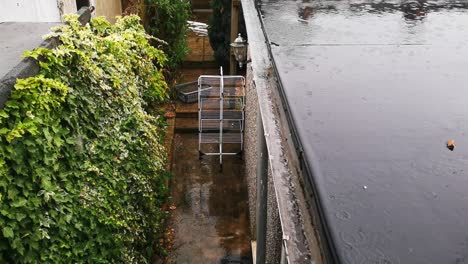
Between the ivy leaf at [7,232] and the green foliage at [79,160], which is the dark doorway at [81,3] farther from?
the ivy leaf at [7,232]

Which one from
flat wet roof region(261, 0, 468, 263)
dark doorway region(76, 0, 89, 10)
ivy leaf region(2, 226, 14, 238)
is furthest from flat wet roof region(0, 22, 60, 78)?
dark doorway region(76, 0, 89, 10)

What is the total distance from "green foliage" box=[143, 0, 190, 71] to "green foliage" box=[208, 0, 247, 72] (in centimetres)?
115

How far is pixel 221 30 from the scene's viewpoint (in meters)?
12.5

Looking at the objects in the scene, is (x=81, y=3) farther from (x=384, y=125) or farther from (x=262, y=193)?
(x=384, y=125)

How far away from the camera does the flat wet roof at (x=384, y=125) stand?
1757mm

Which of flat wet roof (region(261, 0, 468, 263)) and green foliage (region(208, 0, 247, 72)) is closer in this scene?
flat wet roof (region(261, 0, 468, 263))

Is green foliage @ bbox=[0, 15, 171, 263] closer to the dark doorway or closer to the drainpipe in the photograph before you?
the drainpipe

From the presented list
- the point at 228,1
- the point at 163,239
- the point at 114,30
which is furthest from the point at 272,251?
the point at 228,1

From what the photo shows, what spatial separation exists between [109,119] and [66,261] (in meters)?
1.69

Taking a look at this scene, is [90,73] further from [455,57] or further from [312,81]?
[455,57]

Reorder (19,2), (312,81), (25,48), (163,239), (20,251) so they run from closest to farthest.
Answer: (20,251), (312,81), (25,48), (19,2), (163,239)

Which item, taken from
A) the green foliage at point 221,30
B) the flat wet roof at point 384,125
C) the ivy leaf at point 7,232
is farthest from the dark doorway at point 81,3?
the ivy leaf at point 7,232

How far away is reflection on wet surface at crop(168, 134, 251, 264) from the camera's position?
6.65m

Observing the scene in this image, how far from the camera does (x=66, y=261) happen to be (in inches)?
146
